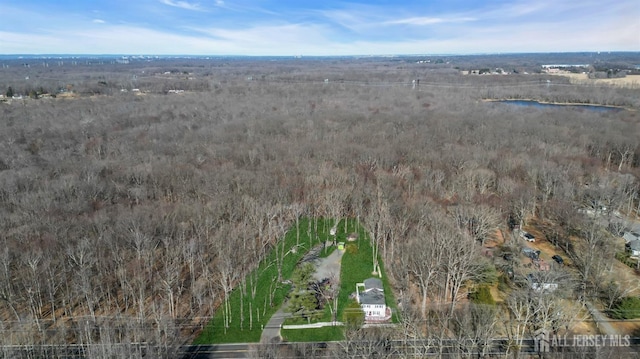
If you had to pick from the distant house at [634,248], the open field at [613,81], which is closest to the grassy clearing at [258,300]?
the distant house at [634,248]

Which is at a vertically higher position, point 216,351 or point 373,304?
point 373,304

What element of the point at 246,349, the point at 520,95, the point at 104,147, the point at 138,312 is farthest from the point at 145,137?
the point at 520,95

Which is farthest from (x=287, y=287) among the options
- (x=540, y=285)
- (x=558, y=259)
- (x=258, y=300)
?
(x=558, y=259)

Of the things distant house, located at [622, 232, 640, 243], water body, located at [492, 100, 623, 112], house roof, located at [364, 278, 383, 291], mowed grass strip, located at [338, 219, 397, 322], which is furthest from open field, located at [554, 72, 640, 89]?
house roof, located at [364, 278, 383, 291]

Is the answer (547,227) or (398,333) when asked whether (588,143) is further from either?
(398,333)

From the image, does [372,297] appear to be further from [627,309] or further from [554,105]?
[554,105]

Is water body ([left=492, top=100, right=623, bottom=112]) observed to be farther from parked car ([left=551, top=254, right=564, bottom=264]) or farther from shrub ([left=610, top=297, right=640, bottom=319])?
shrub ([left=610, top=297, right=640, bottom=319])
